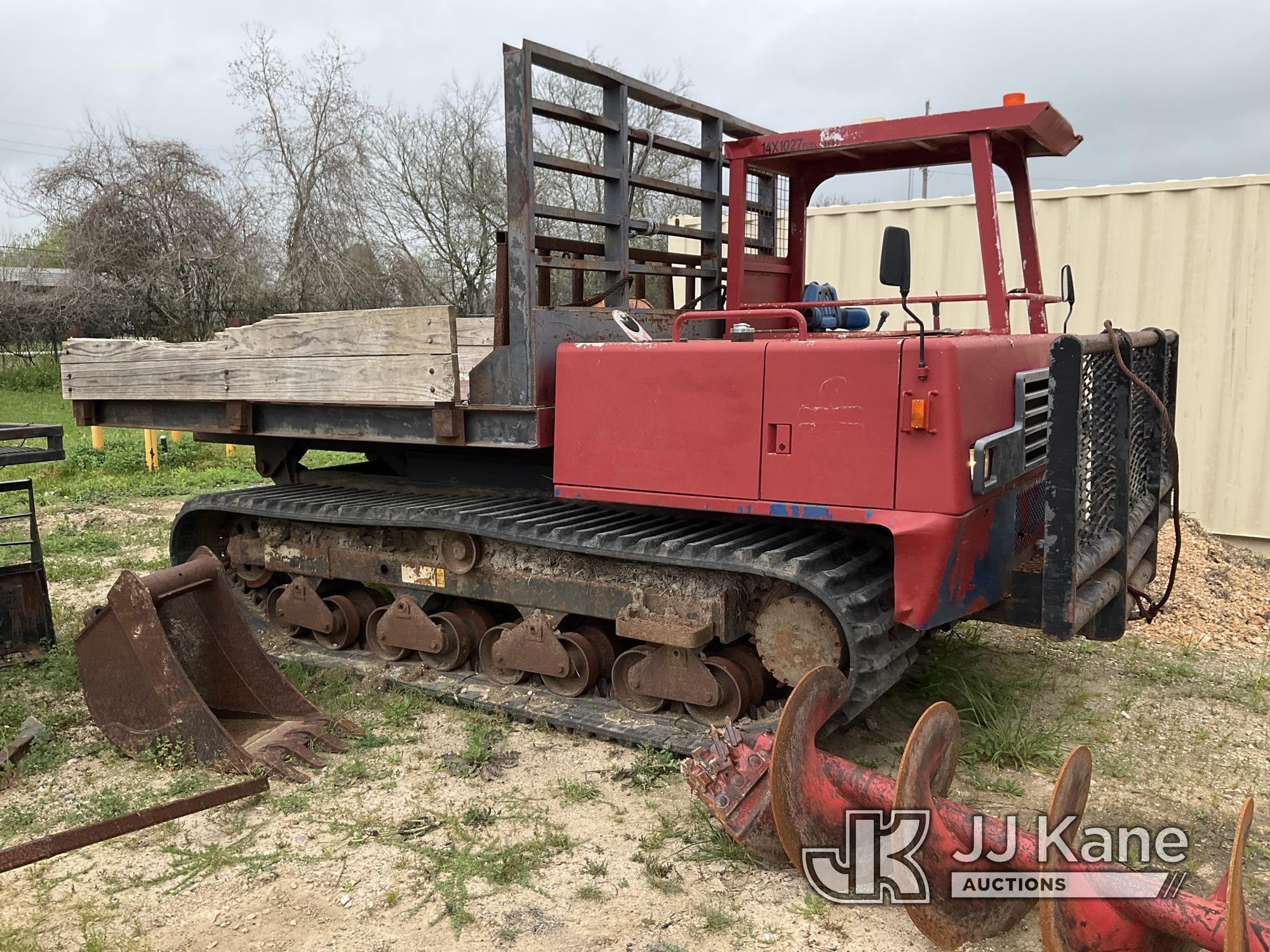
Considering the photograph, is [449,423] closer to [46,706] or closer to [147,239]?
[46,706]

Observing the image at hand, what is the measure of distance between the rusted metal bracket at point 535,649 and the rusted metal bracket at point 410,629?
40 cm

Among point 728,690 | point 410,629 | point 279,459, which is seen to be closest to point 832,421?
point 728,690

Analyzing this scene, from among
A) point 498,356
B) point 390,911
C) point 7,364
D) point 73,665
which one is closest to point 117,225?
point 7,364

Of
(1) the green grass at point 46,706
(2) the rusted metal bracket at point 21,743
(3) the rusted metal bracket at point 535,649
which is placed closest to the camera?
(2) the rusted metal bracket at point 21,743

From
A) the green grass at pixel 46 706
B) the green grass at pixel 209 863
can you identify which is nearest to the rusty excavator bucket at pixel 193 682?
the green grass at pixel 46 706

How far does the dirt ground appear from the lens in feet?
9.97

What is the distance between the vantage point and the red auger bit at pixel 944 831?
2.49m

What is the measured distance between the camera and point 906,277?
3.41 meters

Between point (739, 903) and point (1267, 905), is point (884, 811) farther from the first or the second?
point (1267, 905)

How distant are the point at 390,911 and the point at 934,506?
2.15 m

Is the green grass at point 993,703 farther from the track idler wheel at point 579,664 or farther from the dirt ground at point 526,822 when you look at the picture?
the track idler wheel at point 579,664

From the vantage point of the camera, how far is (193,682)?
179 inches

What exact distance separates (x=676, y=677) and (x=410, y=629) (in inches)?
57.5

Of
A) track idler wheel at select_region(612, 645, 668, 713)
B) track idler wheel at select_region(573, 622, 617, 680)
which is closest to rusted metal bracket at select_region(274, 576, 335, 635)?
track idler wheel at select_region(573, 622, 617, 680)
